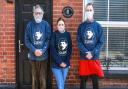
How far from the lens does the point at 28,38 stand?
314 inches

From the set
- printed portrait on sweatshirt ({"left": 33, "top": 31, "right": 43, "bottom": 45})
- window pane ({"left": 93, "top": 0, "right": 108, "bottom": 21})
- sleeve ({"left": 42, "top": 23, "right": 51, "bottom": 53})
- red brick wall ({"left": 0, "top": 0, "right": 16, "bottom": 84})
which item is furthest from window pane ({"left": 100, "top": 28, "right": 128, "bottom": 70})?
red brick wall ({"left": 0, "top": 0, "right": 16, "bottom": 84})

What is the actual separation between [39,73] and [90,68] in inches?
38.9

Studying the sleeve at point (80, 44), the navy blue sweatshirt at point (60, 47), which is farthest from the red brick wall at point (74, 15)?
the navy blue sweatshirt at point (60, 47)

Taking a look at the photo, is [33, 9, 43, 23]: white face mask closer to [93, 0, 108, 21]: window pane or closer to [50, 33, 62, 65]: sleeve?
[50, 33, 62, 65]: sleeve

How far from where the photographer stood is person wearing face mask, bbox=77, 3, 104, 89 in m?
8.02

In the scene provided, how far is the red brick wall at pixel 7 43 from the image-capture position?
859 centimetres

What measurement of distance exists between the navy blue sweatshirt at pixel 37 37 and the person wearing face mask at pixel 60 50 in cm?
15

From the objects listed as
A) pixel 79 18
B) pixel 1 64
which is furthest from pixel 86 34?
pixel 1 64

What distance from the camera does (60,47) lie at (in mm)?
8031

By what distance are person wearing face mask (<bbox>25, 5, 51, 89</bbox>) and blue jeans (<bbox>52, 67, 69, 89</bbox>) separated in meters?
0.23

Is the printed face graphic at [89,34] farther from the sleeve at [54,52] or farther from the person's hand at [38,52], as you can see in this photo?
the person's hand at [38,52]

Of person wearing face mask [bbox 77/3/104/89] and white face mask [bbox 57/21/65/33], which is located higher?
white face mask [bbox 57/21/65/33]

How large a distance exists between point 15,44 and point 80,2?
5.23 feet

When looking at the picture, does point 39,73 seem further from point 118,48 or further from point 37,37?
point 118,48
